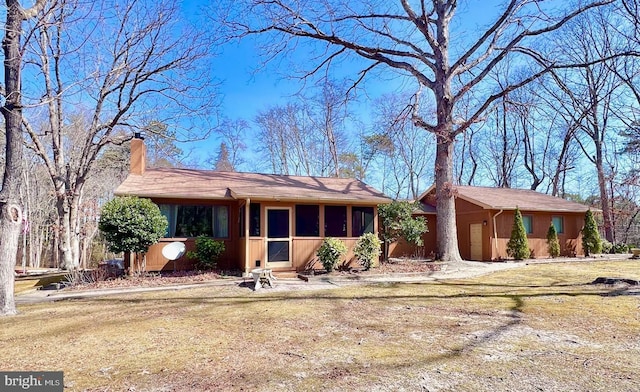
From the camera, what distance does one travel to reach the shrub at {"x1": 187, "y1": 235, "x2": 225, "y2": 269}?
11125 mm

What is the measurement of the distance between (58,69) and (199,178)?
7.34 m

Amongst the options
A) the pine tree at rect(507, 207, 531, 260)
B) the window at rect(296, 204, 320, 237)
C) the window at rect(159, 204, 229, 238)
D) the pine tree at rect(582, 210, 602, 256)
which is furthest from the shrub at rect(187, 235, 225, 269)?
the pine tree at rect(582, 210, 602, 256)

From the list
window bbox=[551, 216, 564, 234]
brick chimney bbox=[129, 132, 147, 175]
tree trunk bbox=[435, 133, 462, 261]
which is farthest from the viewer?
window bbox=[551, 216, 564, 234]

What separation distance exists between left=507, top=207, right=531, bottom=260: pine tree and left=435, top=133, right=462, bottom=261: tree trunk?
3596 millimetres

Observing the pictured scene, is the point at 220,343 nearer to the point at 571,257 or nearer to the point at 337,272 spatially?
the point at 337,272

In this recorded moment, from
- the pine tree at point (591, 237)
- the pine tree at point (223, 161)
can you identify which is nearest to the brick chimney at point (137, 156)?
the pine tree at point (223, 161)

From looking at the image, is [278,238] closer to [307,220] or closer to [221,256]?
[307,220]

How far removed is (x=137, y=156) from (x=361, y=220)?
25.9 feet

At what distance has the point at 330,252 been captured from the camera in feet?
36.3

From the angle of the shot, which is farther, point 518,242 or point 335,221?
point 518,242

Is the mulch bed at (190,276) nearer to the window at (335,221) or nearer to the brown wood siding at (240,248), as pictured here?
the brown wood siding at (240,248)

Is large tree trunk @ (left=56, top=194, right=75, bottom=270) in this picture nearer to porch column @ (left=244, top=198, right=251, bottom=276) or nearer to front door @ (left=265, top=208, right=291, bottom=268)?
porch column @ (left=244, top=198, right=251, bottom=276)

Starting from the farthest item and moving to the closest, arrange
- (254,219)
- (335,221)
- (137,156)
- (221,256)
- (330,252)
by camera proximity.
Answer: (137,156), (335,221), (221,256), (254,219), (330,252)

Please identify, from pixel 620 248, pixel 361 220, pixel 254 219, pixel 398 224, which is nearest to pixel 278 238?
pixel 254 219
